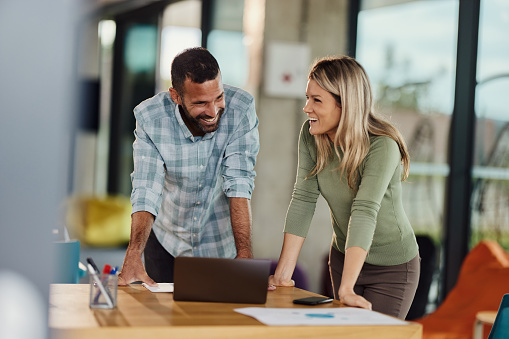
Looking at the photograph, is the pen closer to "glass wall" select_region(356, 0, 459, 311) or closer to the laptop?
the laptop

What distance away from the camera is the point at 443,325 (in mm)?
4656

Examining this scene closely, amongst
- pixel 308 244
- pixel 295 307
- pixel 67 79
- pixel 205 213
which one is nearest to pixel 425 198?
pixel 308 244

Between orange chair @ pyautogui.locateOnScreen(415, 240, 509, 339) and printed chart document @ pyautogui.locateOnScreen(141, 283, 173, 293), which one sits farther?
orange chair @ pyautogui.locateOnScreen(415, 240, 509, 339)

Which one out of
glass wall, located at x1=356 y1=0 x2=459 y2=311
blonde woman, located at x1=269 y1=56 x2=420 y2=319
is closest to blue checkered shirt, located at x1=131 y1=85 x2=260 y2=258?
blonde woman, located at x1=269 y1=56 x2=420 y2=319

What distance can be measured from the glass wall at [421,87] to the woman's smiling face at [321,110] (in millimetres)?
3089

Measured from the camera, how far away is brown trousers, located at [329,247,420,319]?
93.7 inches

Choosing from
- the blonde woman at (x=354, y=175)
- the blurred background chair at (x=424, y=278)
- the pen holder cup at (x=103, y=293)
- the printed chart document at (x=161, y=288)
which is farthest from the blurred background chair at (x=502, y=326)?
the blurred background chair at (x=424, y=278)

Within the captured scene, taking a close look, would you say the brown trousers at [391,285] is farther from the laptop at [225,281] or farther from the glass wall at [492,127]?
the glass wall at [492,127]

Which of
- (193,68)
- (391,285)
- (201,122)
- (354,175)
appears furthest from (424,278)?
(193,68)

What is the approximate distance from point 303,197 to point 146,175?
56 centimetres

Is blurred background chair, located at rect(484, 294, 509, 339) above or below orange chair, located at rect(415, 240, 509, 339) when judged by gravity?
above

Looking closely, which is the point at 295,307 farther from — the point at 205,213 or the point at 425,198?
the point at 425,198

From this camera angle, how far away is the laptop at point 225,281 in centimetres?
191

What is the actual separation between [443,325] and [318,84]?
2.86 metres
